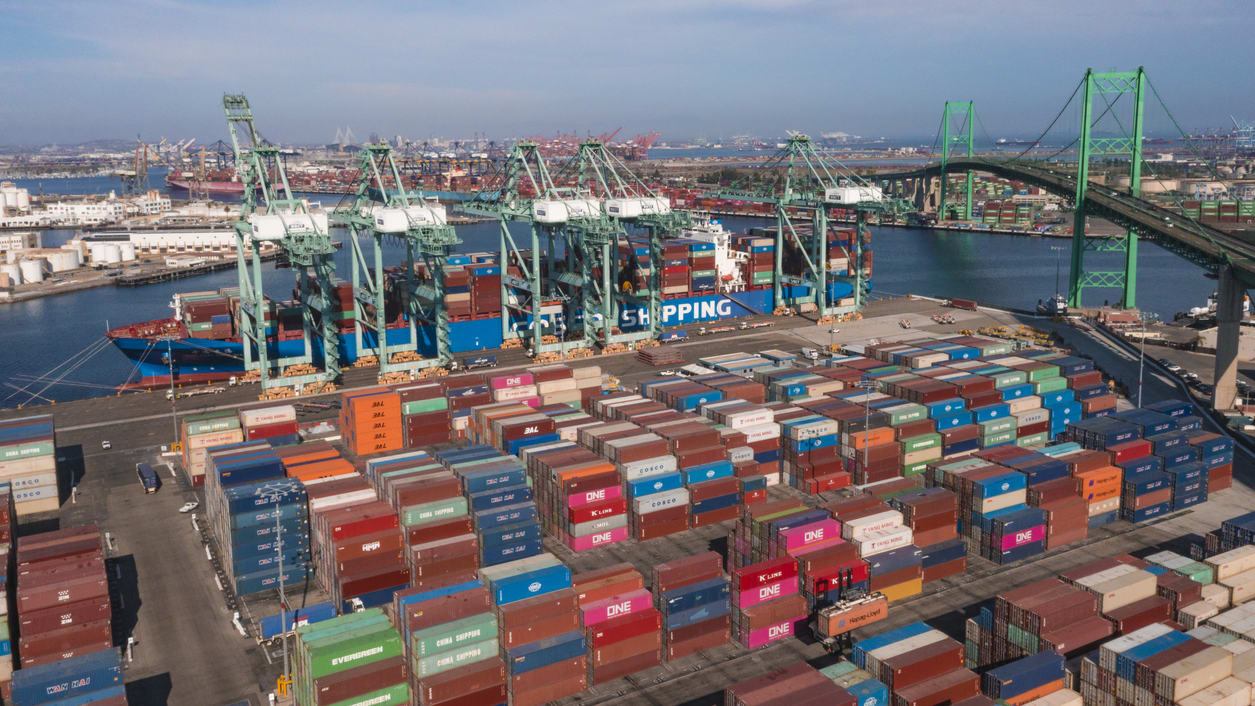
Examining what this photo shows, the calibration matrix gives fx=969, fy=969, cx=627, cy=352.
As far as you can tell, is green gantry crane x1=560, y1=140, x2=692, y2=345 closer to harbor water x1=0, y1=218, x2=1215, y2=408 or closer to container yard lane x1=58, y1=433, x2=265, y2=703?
container yard lane x1=58, y1=433, x2=265, y2=703

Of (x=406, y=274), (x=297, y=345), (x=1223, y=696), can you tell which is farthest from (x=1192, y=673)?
(x=406, y=274)

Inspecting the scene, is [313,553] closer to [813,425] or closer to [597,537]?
[597,537]

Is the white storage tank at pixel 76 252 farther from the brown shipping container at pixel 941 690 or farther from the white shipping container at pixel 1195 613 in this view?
the white shipping container at pixel 1195 613

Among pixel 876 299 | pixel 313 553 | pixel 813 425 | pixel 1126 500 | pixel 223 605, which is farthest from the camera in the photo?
pixel 876 299

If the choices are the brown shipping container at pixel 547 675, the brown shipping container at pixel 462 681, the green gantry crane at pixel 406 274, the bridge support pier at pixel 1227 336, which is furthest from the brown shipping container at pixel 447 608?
the bridge support pier at pixel 1227 336

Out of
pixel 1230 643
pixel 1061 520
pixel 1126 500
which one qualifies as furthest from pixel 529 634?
pixel 1126 500

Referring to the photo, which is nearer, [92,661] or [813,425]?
[92,661]
